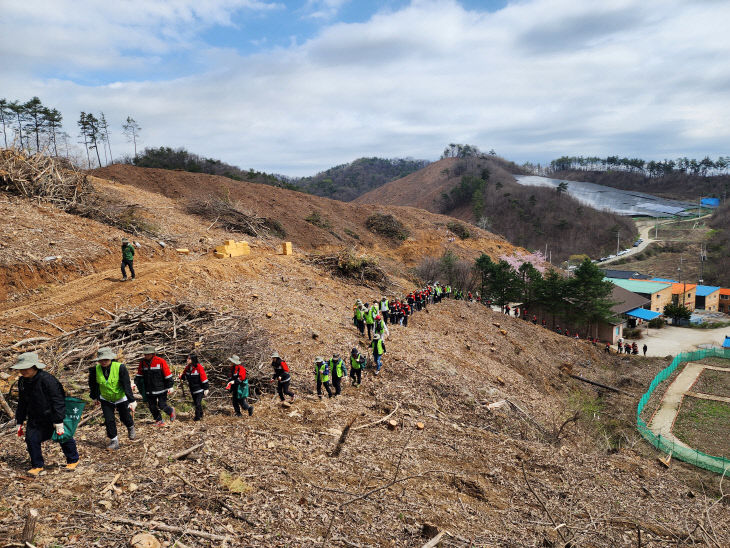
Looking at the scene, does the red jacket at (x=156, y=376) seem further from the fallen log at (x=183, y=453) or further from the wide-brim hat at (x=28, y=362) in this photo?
the wide-brim hat at (x=28, y=362)

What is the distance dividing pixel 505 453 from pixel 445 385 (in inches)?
133

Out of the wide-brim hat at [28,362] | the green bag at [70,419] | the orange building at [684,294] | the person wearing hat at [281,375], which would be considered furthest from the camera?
the orange building at [684,294]

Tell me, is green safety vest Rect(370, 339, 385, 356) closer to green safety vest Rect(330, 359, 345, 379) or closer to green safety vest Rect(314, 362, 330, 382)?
green safety vest Rect(330, 359, 345, 379)

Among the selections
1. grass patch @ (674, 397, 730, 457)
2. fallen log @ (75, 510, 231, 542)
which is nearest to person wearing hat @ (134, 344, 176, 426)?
fallen log @ (75, 510, 231, 542)

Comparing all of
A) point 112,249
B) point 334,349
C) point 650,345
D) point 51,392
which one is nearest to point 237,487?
point 51,392

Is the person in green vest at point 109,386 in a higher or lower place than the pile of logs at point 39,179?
lower

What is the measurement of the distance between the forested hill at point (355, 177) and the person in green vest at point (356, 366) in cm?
9308

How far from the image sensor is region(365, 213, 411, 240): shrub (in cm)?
4672

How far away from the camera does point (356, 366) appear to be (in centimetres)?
1038

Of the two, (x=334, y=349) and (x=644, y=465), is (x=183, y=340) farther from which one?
(x=644, y=465)

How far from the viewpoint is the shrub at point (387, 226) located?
4672 centimetres

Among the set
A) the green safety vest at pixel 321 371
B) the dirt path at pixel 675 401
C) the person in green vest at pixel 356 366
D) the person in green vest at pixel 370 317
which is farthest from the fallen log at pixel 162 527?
→ the dirt path at pixel 675 401

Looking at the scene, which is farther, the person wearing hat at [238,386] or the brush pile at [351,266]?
the brush pile at [351,266]

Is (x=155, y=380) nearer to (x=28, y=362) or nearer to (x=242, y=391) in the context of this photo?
(x=242, y=391)
